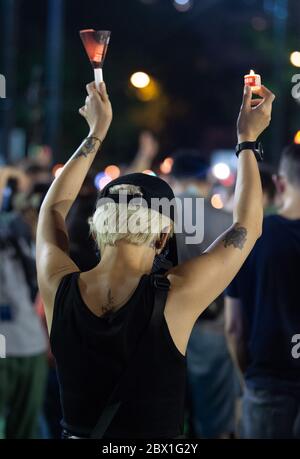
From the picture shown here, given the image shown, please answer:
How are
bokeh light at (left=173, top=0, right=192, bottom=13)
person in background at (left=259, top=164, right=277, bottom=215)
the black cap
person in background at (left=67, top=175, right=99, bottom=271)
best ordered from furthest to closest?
bokeh light at (left=173, top=0, right=192, bottom=13) < person in background at (left=259, top=164, right=277, bottom=215) < person in background at (left=67, top=175, right=99, bottom=271) < the black cap

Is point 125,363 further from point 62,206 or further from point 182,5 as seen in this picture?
point 182,5

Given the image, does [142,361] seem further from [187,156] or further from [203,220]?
[187,156]

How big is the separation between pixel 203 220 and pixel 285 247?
6.21ft

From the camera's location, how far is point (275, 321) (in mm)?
4316

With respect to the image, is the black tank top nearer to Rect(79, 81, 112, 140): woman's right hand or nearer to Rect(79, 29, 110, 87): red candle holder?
Rect(79, 81, 112, 140): woman's right hand

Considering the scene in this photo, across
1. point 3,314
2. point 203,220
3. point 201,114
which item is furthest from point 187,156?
point 201,114

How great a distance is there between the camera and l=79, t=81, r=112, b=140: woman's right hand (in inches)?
132

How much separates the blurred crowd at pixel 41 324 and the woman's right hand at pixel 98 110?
213cm

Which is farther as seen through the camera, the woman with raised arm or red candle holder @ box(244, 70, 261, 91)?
red candle holder @ box(244, 70, 261, 91)

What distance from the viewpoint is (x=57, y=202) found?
3.28 m

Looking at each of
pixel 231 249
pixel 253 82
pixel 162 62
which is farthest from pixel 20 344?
pixel 162 62

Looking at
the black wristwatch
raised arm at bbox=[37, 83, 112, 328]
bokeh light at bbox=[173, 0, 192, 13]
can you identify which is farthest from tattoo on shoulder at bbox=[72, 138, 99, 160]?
bokeh light at bbox=[173, 0, 192, 13]

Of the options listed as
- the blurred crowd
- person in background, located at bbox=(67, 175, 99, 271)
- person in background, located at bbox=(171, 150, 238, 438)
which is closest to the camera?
person in background, located at bbox=(67, 175, 99, 271)
